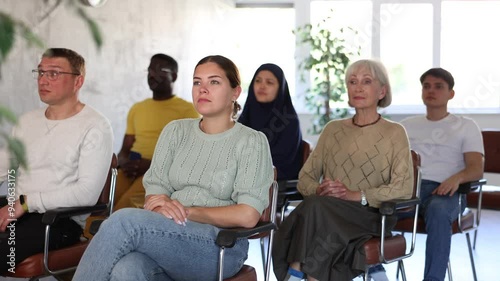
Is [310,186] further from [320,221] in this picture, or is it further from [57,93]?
[57,93]

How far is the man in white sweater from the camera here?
2.96 m

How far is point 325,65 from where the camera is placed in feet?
26.6

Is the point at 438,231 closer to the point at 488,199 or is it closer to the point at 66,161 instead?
the point at 488,199

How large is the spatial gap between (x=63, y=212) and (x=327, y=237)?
1.18m

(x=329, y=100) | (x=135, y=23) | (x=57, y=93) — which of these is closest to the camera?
(x=57, y=93)

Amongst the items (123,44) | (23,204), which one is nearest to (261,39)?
(123,44)

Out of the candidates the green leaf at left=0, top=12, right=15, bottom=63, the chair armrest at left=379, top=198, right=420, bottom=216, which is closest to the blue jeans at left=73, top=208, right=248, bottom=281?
the chair armrest at left=379, top=198, right=420, bottom=216

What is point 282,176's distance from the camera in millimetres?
4375

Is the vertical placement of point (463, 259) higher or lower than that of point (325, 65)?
lower

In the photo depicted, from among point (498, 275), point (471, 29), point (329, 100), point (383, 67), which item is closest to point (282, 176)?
point (383, 67)

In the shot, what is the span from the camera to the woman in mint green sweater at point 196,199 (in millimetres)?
2221

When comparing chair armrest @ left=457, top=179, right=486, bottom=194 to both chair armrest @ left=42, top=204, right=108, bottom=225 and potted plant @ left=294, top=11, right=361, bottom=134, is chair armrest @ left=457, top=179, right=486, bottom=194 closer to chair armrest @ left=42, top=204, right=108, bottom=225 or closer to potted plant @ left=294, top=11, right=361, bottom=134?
chair armrest @ left=42, top=204, right=108, bottom=225

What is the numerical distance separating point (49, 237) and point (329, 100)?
221 inches

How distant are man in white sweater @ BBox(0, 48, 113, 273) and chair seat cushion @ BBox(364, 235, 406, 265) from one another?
3.88 feet
